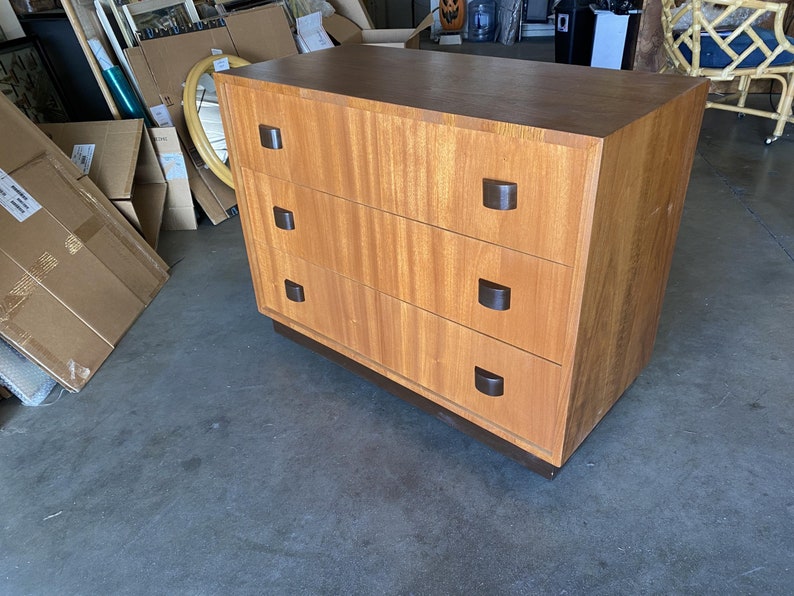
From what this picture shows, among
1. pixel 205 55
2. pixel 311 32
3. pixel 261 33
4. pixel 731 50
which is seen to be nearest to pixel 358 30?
pixel 311 32

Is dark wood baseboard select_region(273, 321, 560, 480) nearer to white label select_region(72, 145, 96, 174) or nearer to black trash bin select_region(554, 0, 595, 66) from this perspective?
white label select_region(72, 145, 96, 174)

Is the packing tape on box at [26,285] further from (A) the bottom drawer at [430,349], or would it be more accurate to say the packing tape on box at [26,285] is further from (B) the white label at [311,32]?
(B) the white label at [311,32]

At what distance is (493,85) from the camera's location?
113cm

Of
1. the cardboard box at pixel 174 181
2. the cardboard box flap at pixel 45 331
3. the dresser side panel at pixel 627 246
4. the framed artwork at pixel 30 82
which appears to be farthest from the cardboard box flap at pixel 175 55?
the dresser side panel at pixel 627 246

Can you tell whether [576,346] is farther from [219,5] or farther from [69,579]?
[219,5]

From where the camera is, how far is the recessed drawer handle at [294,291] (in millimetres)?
1574

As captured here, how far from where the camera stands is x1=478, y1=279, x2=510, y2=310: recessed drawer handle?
3.50 feet

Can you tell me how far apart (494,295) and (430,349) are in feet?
0.94

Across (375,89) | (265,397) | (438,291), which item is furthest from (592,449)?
(375,89)

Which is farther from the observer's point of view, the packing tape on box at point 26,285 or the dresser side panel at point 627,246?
the packing tape on box at point 26,285

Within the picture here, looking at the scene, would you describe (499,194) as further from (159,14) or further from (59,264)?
(159,14)

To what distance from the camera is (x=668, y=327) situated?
174 centimetres

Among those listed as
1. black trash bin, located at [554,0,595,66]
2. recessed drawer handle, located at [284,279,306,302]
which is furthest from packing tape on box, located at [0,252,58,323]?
black trash bin, located at [554,0,595,66]

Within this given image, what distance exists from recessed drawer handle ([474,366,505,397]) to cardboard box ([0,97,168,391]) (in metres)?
1.15
